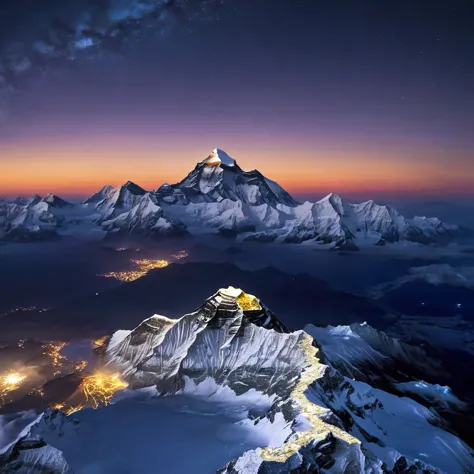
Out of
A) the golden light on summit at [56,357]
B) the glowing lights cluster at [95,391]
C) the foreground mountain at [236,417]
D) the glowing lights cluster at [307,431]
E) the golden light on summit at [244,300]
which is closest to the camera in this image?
the glowing lights cluster at [307,431]

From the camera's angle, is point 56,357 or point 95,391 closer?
point 95,391

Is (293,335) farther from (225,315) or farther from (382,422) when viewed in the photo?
(382,422)

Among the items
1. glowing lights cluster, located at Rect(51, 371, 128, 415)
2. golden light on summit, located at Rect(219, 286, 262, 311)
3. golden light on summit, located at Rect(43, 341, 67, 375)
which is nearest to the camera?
glowing lights cluster, located at Rect(51, 371, 128, 415)

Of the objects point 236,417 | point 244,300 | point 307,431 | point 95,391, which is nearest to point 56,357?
point 95,391

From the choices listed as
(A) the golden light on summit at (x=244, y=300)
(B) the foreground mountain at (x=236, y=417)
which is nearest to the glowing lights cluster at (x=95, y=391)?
(B) the foreground mountain at (x=236, y=417)

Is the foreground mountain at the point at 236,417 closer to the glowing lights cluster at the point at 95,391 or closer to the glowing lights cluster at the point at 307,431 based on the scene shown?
the glowing lights cluster at the point at 307,431

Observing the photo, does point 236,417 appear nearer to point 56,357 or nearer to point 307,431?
point 307,431

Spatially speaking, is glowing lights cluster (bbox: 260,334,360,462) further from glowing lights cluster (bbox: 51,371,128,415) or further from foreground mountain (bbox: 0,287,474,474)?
glowing lights cluster (bbox: 51,371,128,415)

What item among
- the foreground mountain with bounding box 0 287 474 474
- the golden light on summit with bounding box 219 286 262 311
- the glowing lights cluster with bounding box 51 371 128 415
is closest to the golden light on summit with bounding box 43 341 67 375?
the glowing lights cluster with bounding box 51 371 128 415

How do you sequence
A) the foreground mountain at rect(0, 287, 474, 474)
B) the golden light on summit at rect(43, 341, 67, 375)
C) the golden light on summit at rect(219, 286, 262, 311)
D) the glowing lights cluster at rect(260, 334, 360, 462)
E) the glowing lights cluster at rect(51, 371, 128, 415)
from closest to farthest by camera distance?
1. the glowing lights cluster at rect(260, 334, 360, 462)
2. the foreground mountain at rect(0, 287, 474, 474)
3. the glowing lights cluster at rect(51, 371, 128, 415)
4. the golden light on summit at rect(219, 286, 262, 311)
5. the golden light on summit at rect(43, 341, 67, 375)
